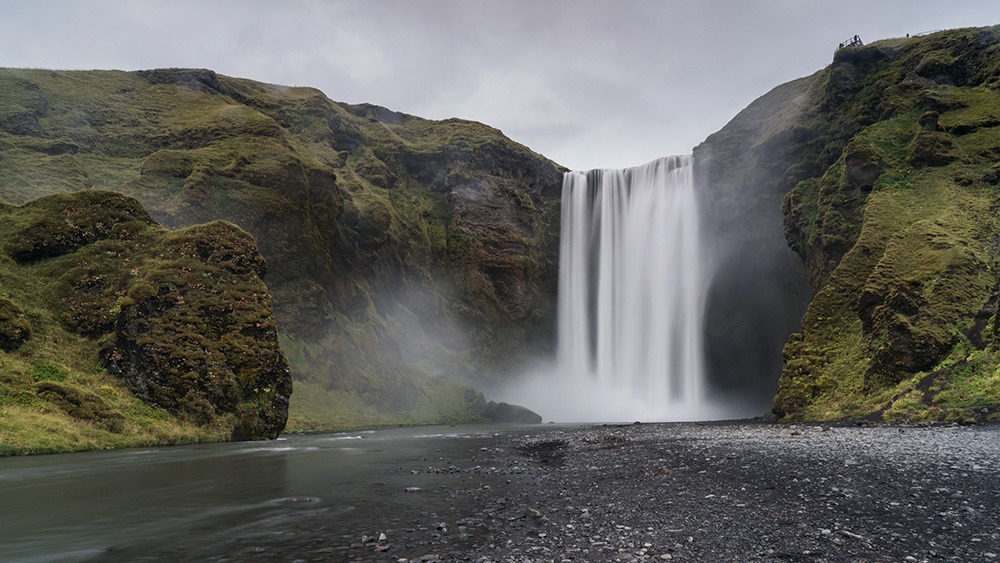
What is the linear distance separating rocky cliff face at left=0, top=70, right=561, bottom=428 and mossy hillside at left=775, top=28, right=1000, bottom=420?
4632 centimetres

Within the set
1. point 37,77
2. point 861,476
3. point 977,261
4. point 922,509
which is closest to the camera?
point 922,509

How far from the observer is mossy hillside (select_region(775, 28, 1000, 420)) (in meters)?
31.1

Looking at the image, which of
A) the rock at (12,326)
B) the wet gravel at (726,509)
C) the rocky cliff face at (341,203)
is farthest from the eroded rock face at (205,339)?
the wet gravel at (726,509)

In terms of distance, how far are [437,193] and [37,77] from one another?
209ft

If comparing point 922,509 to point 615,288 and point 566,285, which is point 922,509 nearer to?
point 615,288

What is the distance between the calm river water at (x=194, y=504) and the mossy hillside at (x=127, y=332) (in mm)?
5160

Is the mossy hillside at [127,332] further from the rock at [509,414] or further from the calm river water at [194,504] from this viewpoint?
the rock at [509,414]

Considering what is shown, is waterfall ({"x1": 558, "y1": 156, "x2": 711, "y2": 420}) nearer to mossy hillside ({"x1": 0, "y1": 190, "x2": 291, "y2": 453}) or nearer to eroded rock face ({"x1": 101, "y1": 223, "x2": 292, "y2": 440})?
eroded rock face ({"x1": 101, "y1": 223, "x2": 292, "y2": 440})

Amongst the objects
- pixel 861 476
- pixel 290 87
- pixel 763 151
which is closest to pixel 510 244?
pixel 763 151

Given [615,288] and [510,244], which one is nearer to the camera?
[615,288]

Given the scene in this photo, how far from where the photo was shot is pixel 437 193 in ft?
330

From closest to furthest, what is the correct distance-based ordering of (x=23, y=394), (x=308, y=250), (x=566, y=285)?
(x=23, y=394) < (x=308, y=250) < (x=566, y=285)

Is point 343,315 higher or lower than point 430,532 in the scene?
higher

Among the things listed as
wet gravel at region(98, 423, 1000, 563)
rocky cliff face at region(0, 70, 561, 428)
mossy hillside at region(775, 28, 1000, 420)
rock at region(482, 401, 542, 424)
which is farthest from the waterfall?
wet gravel at region(98, 423, 1000, 563)
